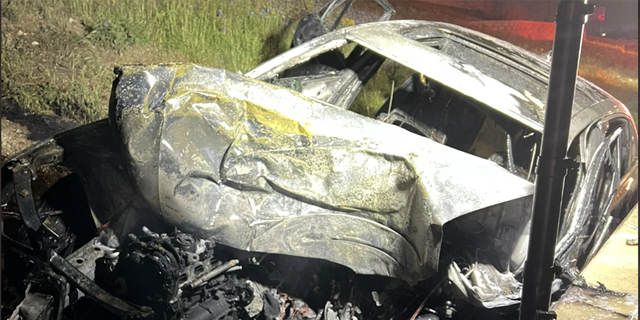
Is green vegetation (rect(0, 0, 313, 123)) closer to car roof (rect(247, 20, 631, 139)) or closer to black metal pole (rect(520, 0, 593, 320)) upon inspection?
car roof (rect(247, 20, 631, 139))

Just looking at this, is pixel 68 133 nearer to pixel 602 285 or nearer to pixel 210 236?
pixel 210 236

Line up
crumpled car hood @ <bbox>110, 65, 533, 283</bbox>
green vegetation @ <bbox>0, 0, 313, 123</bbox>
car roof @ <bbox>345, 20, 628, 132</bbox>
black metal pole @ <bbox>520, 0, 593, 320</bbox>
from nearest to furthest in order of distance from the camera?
black metal pole @ <bbox>520, 0, 593, 320</bbox> → crumpled car hood @ <bbox>110, 65, 533, 283</bbox> → car roof @ <bbox>345, 20, 628, 132</bbox> → green vegetation @ <bbox>0, 0, 313, 123</bbox>

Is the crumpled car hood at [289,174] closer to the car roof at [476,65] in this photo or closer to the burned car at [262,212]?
the burned car at [262,212]

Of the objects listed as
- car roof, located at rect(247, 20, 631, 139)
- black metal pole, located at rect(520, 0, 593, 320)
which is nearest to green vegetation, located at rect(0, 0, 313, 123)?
car roof, located at rect(247, 20, 631, 139)

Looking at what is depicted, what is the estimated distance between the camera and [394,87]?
117 inches

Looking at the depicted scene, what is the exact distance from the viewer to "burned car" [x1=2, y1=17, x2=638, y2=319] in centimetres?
172

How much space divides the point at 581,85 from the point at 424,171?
112 centimetres

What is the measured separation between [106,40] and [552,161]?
2383mm

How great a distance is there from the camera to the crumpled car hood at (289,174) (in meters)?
1.71

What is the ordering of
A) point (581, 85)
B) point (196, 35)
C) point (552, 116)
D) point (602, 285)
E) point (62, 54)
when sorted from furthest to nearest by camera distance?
point (196, 35)
point (62, 54)
point (581, 85)
point (602, 285)
point (552, 116)

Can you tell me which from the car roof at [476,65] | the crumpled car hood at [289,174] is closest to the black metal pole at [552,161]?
the crumpled car hood at [289,174]

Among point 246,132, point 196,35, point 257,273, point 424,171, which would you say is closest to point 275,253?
point 257,273

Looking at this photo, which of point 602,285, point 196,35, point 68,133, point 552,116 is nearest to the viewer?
point 552,116

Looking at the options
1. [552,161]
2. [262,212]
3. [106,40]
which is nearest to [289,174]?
[262,212]
